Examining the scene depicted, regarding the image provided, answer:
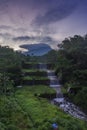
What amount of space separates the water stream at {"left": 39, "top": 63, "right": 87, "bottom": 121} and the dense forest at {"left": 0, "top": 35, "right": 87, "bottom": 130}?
0.78 metres

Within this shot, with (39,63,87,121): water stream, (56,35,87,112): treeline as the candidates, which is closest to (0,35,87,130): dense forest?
(56,35,87,112): treeline

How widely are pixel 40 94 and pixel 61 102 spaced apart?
353 cm

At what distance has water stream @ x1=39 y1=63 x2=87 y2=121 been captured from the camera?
96.1ft

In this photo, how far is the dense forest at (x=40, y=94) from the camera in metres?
20.9

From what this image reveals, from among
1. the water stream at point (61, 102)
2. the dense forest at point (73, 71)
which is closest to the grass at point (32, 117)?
the water stream at point (61, 102)

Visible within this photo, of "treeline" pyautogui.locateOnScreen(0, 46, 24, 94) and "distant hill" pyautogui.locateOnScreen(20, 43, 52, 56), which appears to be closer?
"treeline" pyautogui.locateOnScreen(0, 46, 24, 94)

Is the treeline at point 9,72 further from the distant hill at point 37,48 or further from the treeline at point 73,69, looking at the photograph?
the distant hill at point 37,48

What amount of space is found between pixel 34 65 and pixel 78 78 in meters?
12.4

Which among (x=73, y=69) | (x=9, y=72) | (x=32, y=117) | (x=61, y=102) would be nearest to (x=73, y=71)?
(x=73, y=69)

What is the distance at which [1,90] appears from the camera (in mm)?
32125

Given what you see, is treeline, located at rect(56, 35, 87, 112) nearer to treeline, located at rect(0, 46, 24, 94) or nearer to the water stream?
the water stream

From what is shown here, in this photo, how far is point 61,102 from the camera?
33125 mm

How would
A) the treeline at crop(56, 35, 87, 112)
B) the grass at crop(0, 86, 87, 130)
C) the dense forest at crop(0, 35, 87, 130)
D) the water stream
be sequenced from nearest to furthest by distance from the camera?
the grass at crop(0, 86, 87, 130) → the dense forest at crop(0, 35, 87, 130) → the water stream → the treeline at crop(56, 35, 87, 112)

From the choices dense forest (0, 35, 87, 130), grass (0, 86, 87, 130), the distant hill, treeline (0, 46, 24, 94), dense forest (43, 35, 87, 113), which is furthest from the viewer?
the distant hill
